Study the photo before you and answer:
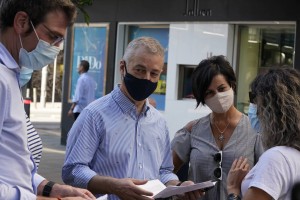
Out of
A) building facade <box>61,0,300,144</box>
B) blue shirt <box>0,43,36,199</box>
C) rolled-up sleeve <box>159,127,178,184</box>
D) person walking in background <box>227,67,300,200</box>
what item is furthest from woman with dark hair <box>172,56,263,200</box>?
building facade <box>61,0,300,144</box>

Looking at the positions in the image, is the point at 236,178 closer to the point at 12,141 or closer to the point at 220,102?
the point at 220,102

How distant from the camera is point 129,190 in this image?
3234mm

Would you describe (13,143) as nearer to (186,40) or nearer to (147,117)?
(147,117)

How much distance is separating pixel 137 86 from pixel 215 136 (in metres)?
0.91

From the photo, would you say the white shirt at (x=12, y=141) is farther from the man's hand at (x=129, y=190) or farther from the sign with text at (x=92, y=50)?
the sign with text at (x=92, y=50)

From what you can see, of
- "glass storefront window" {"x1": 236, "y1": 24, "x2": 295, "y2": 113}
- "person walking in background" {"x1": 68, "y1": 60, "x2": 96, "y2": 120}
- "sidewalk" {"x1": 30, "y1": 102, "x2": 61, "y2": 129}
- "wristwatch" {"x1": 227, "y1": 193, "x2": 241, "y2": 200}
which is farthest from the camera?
"sidewalk" {"x1": 30, "y1": 102, "x2": 61, "y2": 129}

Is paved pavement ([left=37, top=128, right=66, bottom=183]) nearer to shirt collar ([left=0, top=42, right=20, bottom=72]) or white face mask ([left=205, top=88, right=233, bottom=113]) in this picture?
white face mask ([left=205, top=88, right=233, bottom=113])

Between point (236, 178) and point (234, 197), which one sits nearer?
point (234, 197)

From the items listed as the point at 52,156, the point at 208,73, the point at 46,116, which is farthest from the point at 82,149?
the point at 46,116

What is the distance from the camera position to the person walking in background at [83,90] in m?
13.5

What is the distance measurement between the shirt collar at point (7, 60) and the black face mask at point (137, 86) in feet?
3.80

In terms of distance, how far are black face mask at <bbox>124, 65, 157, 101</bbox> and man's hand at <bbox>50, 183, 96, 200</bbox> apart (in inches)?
37.2

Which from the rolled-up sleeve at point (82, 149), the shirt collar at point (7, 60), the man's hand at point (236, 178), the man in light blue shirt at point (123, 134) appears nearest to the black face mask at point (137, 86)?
the man in light blue shirt at point (123, 134)

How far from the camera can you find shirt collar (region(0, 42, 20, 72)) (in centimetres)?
250
